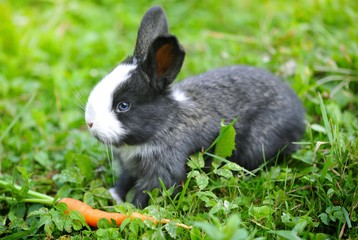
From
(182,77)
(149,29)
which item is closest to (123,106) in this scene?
(149,29)

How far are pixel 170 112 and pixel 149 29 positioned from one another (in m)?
0.67

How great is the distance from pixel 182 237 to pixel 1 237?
1254mm

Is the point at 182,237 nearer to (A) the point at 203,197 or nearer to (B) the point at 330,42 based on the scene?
(A) the point at 203,197

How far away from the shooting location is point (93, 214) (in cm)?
357

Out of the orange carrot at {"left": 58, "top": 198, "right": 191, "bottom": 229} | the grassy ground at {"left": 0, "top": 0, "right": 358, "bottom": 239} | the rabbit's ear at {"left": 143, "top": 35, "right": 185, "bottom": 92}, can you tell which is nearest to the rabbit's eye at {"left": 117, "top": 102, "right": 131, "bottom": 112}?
the rabbit's ear at {"left": 143, "top": 35, "right": 185, "bottom": 92}

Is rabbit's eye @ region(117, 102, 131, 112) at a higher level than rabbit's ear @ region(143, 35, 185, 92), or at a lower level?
lower

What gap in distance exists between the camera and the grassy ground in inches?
135

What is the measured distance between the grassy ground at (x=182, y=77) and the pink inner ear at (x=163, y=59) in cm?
78

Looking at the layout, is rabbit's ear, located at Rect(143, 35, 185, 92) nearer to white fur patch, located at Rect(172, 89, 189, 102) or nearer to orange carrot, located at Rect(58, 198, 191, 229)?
white fur patch, located at Rect(172, 89, 189, 102)

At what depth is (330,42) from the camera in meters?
5.71

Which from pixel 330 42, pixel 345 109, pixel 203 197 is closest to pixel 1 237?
pixel 203 197

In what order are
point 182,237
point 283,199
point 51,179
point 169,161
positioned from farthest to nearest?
1. point 51,179
2. point 169,161
3. point 283,199
4. point 182,237

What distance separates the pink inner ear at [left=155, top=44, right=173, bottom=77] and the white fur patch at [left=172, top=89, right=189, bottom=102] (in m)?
0.26

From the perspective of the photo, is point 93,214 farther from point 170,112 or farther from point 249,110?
point 249,110
